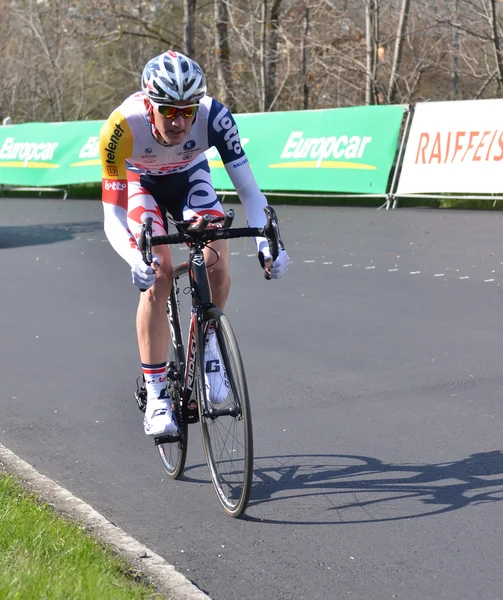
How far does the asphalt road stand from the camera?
396cm

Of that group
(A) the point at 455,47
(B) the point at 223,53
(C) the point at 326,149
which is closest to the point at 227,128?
(C) the point at 326,149

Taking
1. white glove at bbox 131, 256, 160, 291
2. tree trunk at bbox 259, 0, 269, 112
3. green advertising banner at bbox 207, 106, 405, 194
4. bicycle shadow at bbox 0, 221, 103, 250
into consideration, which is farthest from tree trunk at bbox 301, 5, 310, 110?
white glove at bbox 131, 256, 160, 291

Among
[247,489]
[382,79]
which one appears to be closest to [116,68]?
[382,79]

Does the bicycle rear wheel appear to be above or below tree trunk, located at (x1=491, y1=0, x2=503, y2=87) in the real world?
above

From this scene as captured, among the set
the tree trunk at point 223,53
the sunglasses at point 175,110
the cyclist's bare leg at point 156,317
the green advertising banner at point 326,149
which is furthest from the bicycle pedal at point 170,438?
the tree trunk at point 223,53

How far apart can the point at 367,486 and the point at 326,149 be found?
587 inches

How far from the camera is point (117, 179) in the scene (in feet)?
16.7

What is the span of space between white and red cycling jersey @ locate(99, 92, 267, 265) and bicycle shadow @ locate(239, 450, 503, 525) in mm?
1193

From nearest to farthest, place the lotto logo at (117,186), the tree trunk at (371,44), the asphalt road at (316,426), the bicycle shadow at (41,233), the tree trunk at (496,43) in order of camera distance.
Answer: the asphalt road at (316,426), the lotto logo at (117,186), the bicycle shadow at (41,233), the tree trunk at (496,43), the tree trunk at (371,44)

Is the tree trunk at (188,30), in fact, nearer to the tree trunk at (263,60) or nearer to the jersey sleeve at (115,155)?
the tree trunk at (263,60)

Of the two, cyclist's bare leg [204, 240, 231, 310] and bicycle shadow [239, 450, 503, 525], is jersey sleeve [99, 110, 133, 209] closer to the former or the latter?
cyclist's bare leg [204, 240, 231, 310]

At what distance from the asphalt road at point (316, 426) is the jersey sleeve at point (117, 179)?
120 cm

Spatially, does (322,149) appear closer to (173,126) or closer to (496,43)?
(496,43)

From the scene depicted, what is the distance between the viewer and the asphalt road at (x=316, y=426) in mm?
3955
